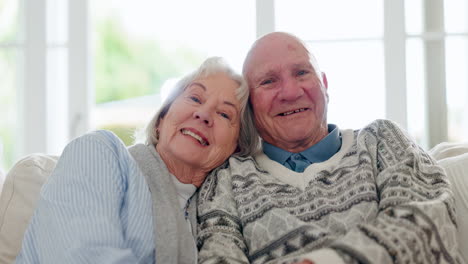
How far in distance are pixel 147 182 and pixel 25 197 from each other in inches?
16.5

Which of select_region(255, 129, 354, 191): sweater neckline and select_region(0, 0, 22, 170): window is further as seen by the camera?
select_region(0, 0, 22, 170): window

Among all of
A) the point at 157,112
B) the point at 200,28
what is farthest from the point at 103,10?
the point at 157,112

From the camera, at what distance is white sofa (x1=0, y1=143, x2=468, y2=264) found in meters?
1.53

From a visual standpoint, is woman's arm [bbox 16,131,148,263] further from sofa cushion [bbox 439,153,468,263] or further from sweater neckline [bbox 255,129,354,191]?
sofa cushion [bbox 439,153,468,263]

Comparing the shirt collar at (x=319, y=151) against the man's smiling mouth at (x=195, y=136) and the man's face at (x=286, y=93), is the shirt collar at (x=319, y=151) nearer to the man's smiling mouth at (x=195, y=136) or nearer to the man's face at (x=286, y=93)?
the man's face at (x=286, y=93)

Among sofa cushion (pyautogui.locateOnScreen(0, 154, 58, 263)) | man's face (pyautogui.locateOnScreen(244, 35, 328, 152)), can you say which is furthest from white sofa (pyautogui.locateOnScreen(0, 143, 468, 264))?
man's face (pyautogui.locateOnScreen(244, 35, 328, 152))

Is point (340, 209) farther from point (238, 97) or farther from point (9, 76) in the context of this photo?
point (9, 76)

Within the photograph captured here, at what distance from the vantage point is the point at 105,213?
4.40 ft

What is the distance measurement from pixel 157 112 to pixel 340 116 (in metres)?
1.55

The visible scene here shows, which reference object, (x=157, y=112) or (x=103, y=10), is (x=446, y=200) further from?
(x=103, y=10)

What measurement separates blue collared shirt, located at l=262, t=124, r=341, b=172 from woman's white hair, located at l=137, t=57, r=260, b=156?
0.09m

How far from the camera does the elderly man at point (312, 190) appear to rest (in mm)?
1270

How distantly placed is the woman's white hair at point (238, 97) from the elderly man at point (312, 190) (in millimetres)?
44

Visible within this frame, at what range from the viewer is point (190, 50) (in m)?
8.73
